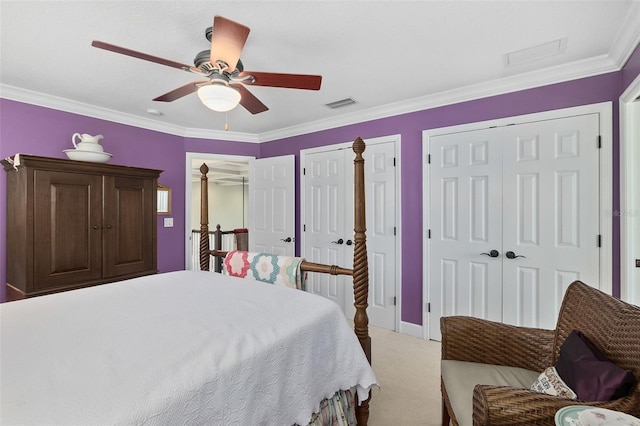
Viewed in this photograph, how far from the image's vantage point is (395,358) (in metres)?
2.71

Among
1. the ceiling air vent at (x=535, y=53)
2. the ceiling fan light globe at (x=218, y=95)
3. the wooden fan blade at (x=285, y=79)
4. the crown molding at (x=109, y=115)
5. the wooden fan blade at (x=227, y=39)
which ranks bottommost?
the ceiling fan light globe at (x=218, y=95)

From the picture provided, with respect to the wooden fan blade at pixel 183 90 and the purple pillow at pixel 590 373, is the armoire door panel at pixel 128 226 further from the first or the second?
the purple pillow at pixel 590 373

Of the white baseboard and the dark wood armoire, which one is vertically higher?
the dark wood armoire

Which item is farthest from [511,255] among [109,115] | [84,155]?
[109,115]

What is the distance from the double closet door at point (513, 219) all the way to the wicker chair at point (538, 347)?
118cm

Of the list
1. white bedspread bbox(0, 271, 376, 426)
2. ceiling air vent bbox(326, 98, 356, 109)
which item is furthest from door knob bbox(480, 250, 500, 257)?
ceiling air vent bbox(326, 98, 356, 109)

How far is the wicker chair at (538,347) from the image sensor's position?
3.41 feet

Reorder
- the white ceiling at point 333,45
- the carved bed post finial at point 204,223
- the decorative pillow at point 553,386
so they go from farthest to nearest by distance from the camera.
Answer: the carved bed post finial at point 204,223 < the white ceiling at point 333,45 < the decorative pillow at point 553,386

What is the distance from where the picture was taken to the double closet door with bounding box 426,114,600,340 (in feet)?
7.83

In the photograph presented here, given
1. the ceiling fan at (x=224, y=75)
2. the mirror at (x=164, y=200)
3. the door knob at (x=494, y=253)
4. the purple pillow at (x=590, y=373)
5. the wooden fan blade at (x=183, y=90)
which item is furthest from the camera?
the mirror at (x=164, y=200)

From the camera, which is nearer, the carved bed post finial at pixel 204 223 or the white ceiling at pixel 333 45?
the white ceiling at pixel 333 45

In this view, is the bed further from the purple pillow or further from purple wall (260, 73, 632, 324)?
purple wall (260, 73, 632, 324)

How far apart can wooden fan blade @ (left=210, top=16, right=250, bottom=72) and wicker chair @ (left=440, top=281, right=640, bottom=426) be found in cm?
183

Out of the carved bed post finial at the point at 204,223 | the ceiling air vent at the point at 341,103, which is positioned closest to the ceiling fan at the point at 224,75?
the carved bed post finial at the point at 204,223
